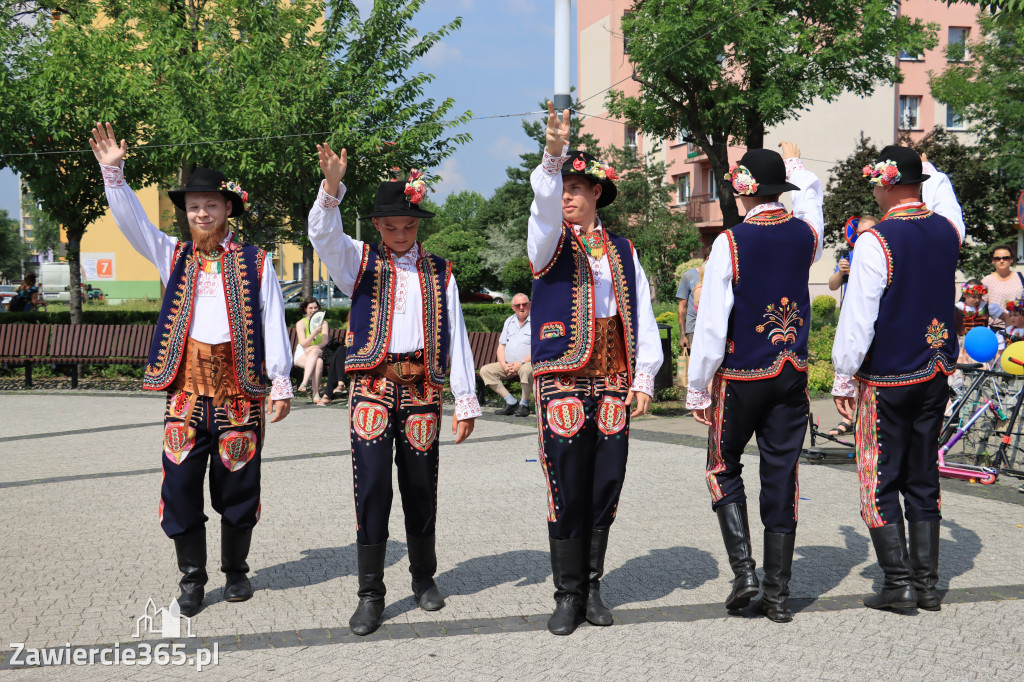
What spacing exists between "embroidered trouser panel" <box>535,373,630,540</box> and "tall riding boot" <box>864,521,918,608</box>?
134 cm

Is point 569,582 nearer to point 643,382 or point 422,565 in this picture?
point 422,565

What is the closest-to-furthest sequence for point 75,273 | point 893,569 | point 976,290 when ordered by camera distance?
point 893,569
point 976,290
point 75,273

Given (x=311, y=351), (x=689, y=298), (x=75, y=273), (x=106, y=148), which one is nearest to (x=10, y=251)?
(x=75, y=273)

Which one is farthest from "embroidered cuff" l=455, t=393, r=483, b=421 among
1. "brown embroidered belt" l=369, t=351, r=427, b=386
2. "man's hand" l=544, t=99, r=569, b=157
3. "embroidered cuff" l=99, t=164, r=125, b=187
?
"embroidered cuff" l=99, t=164, r=125, b=187

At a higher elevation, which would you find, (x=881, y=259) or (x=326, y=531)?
(x=881, y=259)

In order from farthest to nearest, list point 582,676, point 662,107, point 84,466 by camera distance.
→ point 662,107 < point 84,466 < point 582,676

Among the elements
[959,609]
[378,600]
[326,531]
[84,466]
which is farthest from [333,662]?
[84,466]

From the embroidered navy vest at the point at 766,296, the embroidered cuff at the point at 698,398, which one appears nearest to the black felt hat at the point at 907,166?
the embroidered navy vest at the point at 766,296

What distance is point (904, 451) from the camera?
4645 mm

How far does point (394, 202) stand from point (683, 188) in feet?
Answer: 152

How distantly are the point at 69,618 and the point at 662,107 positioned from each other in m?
27.0

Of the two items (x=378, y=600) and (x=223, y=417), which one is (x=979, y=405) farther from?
(x=223, y=417)

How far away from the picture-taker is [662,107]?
29.2 metres

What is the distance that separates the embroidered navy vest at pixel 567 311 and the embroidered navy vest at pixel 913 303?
125 cm
